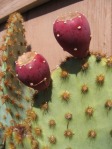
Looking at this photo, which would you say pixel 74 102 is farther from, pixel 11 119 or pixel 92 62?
pixel 11 119

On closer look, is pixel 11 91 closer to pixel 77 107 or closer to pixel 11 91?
pixel 11 91

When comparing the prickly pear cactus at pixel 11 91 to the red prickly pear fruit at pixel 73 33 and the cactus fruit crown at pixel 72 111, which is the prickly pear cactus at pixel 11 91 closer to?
the cactus fruit crown at pixel 72 111

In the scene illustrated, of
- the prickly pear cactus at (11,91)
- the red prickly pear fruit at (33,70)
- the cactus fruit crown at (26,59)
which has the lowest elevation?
the prickly pear cactus at (11,91)

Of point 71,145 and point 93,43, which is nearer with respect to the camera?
point 71,145

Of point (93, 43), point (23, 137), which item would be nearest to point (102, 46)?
point (93, 43)

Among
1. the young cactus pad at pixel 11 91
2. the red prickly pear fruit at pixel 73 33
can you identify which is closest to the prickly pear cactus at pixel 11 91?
the young cactus pad at pixel 11 91

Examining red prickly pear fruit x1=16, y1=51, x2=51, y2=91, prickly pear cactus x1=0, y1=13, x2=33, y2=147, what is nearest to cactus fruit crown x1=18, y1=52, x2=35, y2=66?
red prickly pear fruit x1=16, y1=51, x2=51, y2=91
